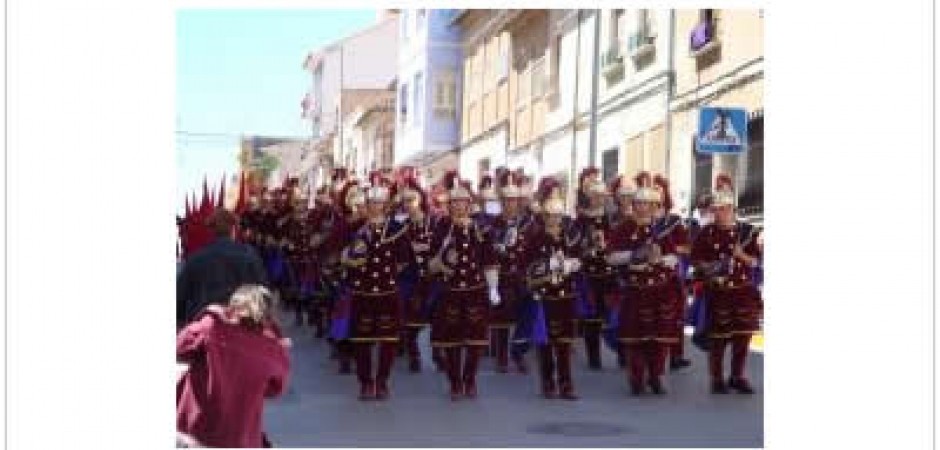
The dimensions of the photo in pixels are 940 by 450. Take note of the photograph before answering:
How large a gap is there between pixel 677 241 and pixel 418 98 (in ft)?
5.73

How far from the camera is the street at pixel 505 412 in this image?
731 centimetres

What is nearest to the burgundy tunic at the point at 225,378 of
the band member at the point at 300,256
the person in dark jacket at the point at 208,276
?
the person in dark jacket at the point at 208,276

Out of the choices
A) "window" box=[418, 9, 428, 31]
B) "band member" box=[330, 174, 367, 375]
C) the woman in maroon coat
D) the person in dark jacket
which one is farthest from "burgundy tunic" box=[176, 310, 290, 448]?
"band member" box=[330, 174, 367, 375]

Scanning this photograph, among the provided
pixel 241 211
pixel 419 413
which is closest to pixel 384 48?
pixel 241 211

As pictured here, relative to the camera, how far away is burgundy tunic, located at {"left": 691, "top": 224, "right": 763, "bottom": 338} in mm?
8477

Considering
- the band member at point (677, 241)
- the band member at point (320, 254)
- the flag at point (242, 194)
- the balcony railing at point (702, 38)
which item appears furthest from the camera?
the band member at point (320, 254)

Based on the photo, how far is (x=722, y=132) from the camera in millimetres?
8398

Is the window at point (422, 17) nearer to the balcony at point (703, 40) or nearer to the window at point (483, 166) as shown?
the window at point (483, 166)

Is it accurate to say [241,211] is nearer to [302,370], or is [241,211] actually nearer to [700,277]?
[302,370]

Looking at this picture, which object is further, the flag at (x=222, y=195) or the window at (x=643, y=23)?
the window at (x=643, y=23)

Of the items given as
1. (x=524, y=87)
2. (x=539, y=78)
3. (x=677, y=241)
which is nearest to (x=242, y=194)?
(x=524, y=87)

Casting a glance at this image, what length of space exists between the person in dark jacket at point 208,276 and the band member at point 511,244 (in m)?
2.33

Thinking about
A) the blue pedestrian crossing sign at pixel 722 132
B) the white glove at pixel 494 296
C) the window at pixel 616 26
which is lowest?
Answer: the white glove at pixel 494 296
